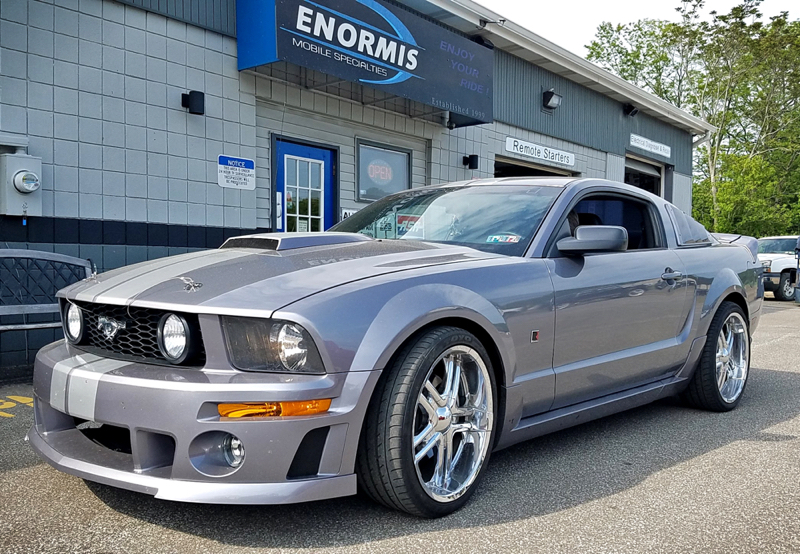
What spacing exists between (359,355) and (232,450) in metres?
0.52

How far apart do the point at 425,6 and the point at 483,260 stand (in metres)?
7.87

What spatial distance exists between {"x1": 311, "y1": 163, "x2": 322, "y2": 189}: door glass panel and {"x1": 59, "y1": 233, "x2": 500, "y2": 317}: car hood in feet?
18.3

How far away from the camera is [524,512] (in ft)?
8.84

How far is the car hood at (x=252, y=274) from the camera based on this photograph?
2.38 m

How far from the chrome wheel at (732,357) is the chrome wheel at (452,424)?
7.58 ft

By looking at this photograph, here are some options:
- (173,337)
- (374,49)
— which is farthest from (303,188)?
(173,337)

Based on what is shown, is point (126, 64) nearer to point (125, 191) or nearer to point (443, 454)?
point (125, 191)

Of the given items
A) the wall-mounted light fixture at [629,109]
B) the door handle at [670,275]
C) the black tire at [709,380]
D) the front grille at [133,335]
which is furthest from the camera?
the wall-mounted light fixture at [629,109]

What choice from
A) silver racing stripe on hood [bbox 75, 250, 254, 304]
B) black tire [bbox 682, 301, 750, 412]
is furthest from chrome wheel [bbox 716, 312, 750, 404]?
silver racing stripe on hood [bbox 75, 250, 254, 304]

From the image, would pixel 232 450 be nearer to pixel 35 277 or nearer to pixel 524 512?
pixel 524 512

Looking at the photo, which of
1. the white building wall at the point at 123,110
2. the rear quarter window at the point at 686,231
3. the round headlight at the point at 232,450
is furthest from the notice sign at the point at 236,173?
the round headlight at the point at 232,450

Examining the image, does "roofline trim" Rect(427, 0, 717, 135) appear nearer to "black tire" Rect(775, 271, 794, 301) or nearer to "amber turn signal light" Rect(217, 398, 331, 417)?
"black tire" Rect(775, 271, 794, 301)

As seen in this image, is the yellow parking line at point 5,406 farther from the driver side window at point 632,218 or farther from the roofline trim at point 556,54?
the roofline trim at point 556,54

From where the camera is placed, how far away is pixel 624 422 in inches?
166
